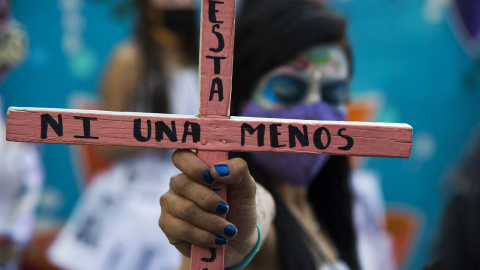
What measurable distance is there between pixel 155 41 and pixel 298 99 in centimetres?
146

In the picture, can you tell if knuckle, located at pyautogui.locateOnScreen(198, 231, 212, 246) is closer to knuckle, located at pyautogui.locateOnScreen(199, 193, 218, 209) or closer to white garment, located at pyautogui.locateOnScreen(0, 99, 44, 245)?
knuckle, located at pyautogui.locateOnScreen(199, 193, 218, 209)

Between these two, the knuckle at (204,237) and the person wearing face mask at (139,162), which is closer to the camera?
the knuckle at (204,237)

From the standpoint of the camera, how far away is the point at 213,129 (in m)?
0.86

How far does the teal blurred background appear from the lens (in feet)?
9.61

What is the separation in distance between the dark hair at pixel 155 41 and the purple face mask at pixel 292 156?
122cm

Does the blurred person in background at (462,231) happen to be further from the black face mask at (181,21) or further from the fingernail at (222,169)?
the black face mask at (181,21)

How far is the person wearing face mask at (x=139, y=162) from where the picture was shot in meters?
2.21

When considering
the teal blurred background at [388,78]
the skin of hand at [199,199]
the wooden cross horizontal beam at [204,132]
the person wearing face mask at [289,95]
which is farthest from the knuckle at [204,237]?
the teal blurred background at [388,78]

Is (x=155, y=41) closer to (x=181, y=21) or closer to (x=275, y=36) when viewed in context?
(x=181, y=21)

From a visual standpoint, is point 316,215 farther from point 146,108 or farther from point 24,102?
point 24,102

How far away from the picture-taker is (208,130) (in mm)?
860

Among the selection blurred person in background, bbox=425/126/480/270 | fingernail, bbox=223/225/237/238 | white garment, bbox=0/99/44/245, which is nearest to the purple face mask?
blurred person in background, bbox=425/126/480/270

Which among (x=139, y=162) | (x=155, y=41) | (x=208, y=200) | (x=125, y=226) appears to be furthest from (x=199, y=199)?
(x=155, y=41)

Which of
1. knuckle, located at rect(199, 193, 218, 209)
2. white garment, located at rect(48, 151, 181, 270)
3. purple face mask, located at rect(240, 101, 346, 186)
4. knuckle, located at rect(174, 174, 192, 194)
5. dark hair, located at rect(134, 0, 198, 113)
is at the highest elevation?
dark hair, located at rect(134, 0, 198, 113)
